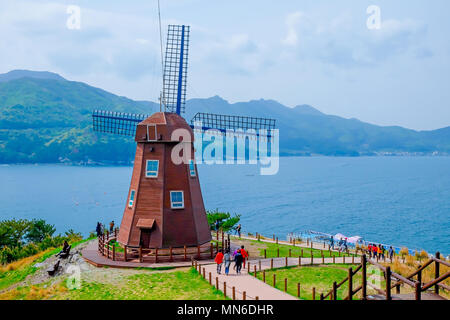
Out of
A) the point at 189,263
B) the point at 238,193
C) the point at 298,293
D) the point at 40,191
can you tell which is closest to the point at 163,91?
the point at 189,263

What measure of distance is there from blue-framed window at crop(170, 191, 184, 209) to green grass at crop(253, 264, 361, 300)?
298 inches

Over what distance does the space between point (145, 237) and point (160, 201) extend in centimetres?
261

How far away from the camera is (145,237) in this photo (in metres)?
26.0

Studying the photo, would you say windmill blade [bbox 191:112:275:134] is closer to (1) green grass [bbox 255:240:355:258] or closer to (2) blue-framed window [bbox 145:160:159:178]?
(2) blue-framed window [bbox 145:160:159:178]

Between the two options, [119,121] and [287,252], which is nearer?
[287,252]

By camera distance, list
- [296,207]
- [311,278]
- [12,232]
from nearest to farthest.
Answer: [311,278] → [12,232] → [296,207]

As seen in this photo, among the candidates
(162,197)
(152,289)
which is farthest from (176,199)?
(152,289)

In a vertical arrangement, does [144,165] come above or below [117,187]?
above

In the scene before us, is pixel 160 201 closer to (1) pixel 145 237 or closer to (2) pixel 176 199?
(2) pixel 176 199

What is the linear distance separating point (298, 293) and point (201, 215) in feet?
38.4

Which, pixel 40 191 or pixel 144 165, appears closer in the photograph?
pixel 144 165

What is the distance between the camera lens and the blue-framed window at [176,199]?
26.2 metres
